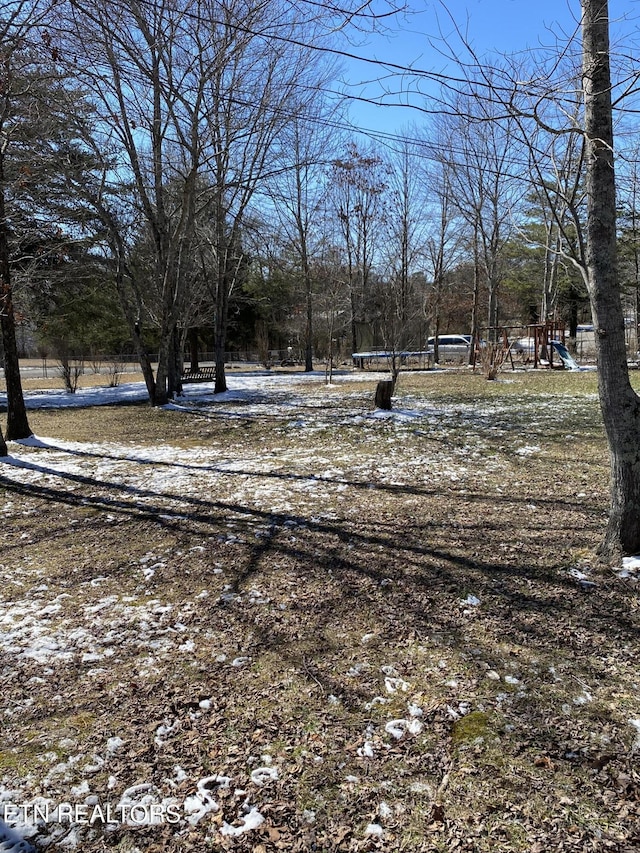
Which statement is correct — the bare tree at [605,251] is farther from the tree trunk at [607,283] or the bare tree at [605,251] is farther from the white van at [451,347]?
the white van at [451,347]

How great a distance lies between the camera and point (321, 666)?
2.51 m

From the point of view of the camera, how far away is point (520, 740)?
1.99 meters

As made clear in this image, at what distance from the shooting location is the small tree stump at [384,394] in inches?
421

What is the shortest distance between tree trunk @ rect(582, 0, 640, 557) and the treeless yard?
56cm

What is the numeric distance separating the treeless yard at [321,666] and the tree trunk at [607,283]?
56 centimetres

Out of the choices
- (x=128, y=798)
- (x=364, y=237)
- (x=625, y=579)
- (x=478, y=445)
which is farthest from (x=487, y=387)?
(x=364, y=237)

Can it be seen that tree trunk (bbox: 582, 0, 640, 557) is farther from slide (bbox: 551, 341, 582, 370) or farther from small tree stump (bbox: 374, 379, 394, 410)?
slide (bbox: 551, 341, 582, 370)

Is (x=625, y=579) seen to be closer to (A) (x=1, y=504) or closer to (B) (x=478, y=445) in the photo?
(B) (x=478, y=445)

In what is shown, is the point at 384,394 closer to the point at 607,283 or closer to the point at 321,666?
the point at 607,283

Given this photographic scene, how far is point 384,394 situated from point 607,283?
7681mm

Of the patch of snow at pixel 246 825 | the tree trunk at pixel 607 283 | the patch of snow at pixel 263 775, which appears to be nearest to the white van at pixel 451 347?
the tree trunk at pixel 607 283

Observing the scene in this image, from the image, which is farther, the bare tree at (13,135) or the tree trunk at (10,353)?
the tree trunk at (10,353)

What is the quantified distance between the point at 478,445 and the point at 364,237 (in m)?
25.6

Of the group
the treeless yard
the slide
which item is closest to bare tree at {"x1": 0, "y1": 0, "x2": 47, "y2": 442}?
the treeless yard
